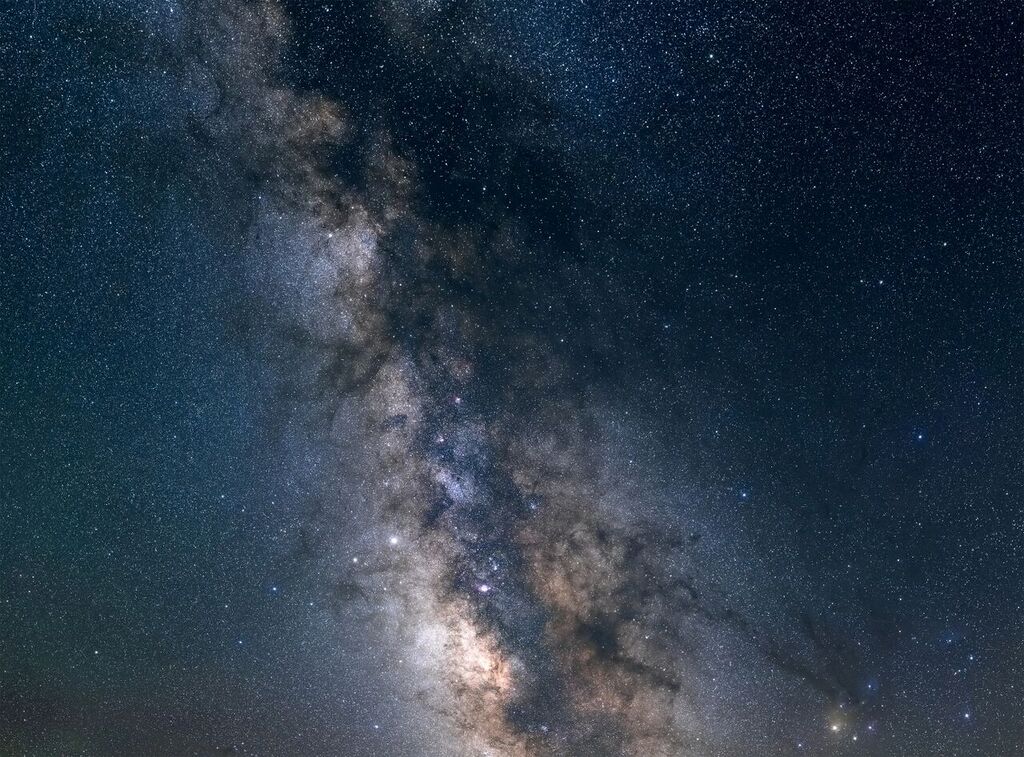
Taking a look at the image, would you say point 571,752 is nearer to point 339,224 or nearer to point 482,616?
point 482,616

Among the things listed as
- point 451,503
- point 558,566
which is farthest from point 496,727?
point 451,503

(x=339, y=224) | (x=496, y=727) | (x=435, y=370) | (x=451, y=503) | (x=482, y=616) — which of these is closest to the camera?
(x=339, y=224)

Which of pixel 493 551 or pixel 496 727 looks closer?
pixel 493 551

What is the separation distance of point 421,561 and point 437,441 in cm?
206

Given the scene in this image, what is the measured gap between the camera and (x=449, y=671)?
36.3ft

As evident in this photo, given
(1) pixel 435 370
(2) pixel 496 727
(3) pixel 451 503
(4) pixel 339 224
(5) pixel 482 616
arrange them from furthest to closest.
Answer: (2) pixel 496 727 → (5) pixel 482 616 → (3) pixel 451 503 → (1) pixel 435 370 → (4) pixel 339 224

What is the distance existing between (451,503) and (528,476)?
4.40 feet

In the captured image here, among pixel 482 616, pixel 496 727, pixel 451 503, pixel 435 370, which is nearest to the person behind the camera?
pixel 435 370

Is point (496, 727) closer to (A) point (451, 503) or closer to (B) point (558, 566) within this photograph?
(B) point (558, 566)

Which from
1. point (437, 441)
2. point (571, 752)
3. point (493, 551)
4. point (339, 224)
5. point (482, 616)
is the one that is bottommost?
point (571, 752)

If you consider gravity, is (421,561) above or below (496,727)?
above

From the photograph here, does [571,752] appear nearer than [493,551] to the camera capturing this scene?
No

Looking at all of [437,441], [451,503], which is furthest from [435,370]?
[451,503]

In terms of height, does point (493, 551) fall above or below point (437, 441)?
below
